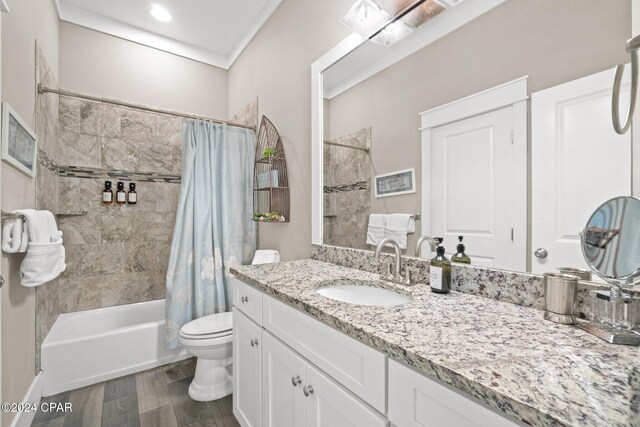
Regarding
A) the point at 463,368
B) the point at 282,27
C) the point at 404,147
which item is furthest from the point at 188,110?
the point at 463,368

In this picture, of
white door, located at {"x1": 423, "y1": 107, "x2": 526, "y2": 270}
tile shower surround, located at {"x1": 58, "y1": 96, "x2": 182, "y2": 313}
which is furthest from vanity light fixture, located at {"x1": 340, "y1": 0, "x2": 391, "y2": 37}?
tile shower surround, located at {"x1": 58, "y1": 96, "x2": 182, "y2": 313}

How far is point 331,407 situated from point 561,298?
71cm

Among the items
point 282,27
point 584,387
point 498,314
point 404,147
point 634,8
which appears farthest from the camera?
point 282,27

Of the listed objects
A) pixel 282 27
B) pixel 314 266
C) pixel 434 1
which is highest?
pixel 282 27

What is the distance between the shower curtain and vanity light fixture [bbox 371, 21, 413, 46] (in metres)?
1.47

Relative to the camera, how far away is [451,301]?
98 cm

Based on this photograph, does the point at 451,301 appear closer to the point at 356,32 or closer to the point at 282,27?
the point at 356,32

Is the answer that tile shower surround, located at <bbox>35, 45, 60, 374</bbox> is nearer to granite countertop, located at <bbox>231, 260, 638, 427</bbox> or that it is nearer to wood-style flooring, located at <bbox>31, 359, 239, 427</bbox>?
wood-style flooring, located at <bbox>31, 359, 239, 427</bbox>

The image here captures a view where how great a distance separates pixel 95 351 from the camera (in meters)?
2.04

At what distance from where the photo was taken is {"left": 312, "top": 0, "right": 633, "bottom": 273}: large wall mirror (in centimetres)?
79

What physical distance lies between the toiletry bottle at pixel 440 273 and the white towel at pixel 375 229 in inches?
14.9

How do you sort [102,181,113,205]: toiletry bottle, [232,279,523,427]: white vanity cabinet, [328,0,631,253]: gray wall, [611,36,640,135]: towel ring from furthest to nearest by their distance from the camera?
[102,181,113,205]: toiletry bottle < [328,0,631,253]: gray wall < [611,36,640,135]: towel ring < [232,279,523,427]: white vanity cabinet

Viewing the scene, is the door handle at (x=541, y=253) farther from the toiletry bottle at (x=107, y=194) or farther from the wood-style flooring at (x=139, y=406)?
the toiletry bottle at (x=107, y=194)

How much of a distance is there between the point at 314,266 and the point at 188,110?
2.48 m
